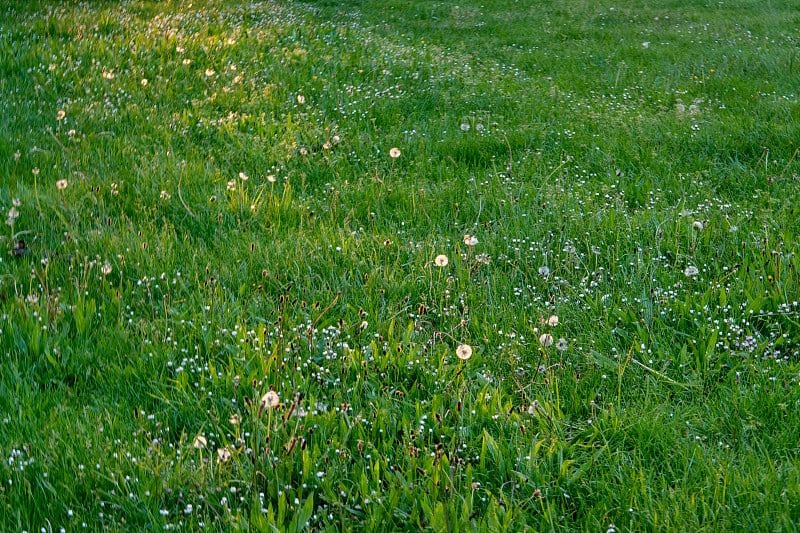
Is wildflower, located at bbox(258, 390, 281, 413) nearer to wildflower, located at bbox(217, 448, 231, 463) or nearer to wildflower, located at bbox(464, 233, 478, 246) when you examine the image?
wildflower, located at bbox(217, 448, 231, 463)

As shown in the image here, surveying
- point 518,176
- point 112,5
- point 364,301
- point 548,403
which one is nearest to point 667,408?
point 548,403

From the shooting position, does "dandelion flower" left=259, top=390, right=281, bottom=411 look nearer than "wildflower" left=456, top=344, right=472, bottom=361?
Yes

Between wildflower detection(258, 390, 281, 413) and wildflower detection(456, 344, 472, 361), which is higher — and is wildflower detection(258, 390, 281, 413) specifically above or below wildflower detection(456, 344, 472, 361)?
above

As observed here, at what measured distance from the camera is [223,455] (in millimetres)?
2799

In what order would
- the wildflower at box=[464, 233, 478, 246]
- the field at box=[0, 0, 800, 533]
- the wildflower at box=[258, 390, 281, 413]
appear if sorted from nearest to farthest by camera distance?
the field at box=[0, 0, 800, 533] < the wildflower at box=[258, 390, 281, 413] < the wildflower at box=[464, 233, 478, 246]

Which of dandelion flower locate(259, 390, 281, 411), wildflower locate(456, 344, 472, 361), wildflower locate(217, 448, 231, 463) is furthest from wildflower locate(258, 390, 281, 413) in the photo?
wildflower locate(456, 344, 472, 361)

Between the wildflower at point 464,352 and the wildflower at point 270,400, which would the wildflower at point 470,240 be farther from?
the wildflower at point 270,400

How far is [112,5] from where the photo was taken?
1192 centimetres

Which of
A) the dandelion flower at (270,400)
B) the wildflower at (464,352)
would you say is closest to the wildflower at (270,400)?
the dandelion flower at (270,400)

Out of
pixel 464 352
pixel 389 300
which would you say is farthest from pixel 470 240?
pixel 464 352

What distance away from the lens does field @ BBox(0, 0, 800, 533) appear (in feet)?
8.99

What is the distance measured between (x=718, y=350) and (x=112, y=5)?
11719mm

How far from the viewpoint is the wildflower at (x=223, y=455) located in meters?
2.77

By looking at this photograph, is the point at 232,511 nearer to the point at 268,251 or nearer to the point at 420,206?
the point at 268,251
